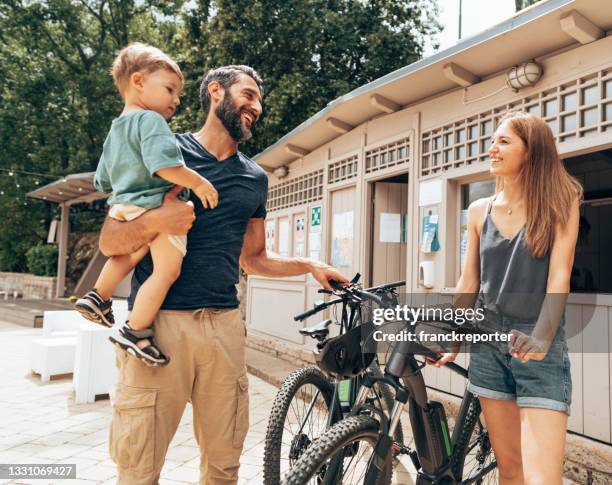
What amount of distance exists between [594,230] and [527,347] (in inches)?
273

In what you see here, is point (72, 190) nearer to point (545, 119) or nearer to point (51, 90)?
point (51, 90)

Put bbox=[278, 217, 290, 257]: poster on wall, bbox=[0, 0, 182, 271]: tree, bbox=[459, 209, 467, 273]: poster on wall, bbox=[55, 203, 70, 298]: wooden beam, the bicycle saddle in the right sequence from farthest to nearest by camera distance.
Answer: bbox=[0, 0, 182, 271]: tree < bbox=[55, 203, 70, 298]: wooden beam < bbox=[278, 217, 290, 257]: poster on wall < bbox=[459, 209, 467, 273]: poster on wall < the bicycle saddle

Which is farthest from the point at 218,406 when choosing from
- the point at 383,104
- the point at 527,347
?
the point at 383,104

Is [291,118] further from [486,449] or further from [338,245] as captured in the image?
[486,449]

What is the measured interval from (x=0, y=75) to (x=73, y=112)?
2.88 metres

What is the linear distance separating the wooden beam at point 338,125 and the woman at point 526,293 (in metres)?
4.22

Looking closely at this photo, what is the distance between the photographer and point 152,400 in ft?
4.95

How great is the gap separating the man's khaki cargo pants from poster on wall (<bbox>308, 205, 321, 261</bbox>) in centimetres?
525

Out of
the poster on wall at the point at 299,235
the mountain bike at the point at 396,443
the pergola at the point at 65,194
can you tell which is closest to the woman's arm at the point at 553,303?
the mountain bike at the point at 396,443

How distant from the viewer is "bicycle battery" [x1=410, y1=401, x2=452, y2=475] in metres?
2.18

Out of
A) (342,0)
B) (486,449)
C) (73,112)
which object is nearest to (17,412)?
(486,449)

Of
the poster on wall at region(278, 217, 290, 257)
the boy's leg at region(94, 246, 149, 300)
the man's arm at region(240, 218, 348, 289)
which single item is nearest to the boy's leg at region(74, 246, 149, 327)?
the boy's leg at region(94, 246, 149, 300)

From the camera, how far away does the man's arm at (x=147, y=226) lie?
147 cm

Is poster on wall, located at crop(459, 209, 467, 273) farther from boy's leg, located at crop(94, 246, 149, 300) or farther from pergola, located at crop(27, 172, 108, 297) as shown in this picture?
pergola, located at crop(27, 172, 108, 297)
